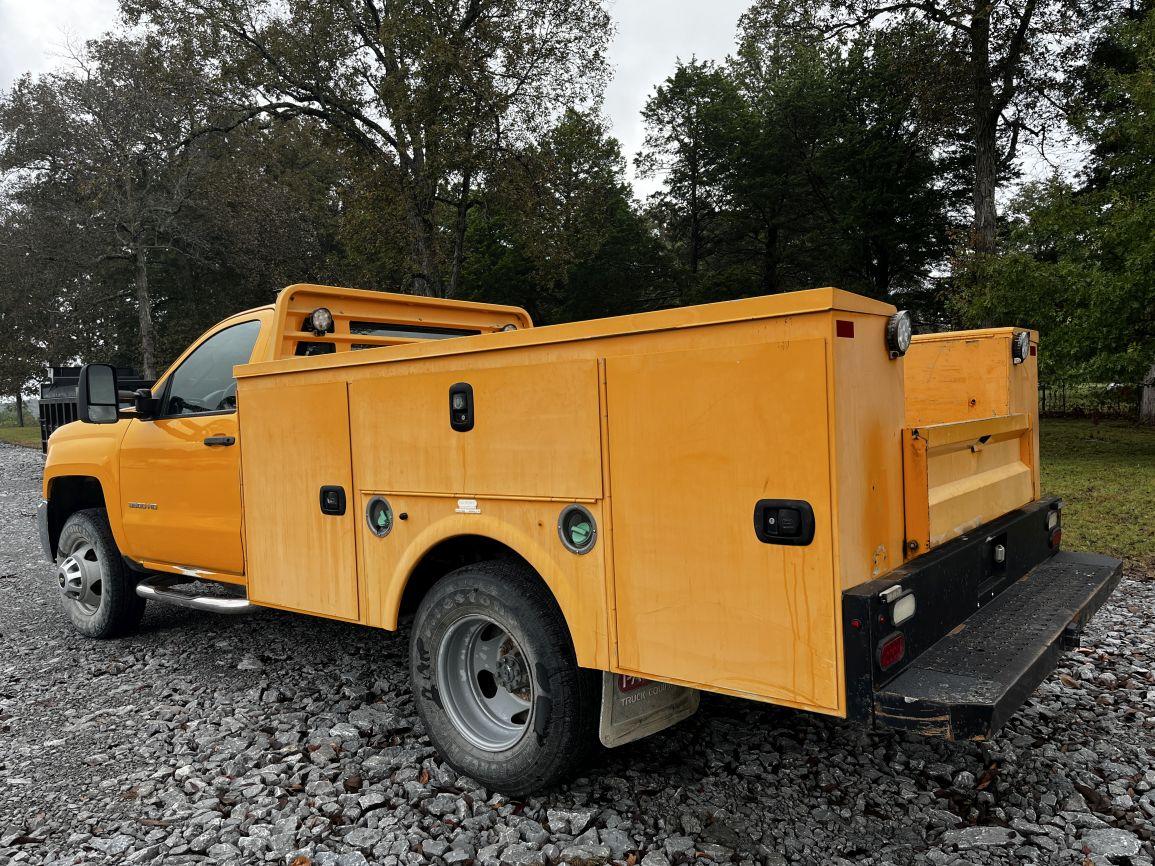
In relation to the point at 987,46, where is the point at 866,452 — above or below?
below

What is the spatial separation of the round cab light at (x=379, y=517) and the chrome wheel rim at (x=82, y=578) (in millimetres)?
3193

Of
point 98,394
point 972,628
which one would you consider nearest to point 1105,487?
point 972,628

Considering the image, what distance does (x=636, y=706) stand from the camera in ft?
10.1

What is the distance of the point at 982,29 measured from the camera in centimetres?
1848

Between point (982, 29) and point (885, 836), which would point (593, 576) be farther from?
point (982, 29)

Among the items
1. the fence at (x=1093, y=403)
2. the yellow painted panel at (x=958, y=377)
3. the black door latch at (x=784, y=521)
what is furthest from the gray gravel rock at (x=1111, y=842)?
the fence at (x=1093, y=403)

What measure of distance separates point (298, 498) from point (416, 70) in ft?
53.8

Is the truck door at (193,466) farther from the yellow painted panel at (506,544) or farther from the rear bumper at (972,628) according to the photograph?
the rear bumper at (972,628)

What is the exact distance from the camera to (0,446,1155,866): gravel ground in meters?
2.94

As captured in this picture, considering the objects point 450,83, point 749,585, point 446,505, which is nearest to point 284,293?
point 446,505

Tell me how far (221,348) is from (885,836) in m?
4.30

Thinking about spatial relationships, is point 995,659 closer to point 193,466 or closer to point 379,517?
point 379,517

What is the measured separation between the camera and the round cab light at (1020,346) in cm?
402

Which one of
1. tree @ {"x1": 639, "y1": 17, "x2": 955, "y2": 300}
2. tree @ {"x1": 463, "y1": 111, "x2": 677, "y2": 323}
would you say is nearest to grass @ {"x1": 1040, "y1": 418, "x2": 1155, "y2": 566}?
tree @ {"x1": 639, "y1": 17, "x2": 955, "y2": 300}
